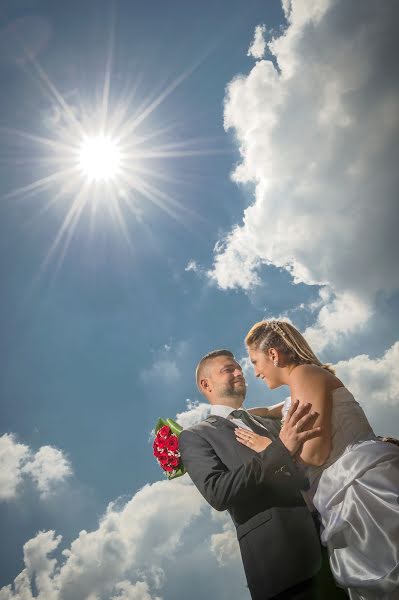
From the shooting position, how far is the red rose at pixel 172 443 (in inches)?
219

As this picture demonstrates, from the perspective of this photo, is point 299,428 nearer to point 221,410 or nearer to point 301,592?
point 301,592

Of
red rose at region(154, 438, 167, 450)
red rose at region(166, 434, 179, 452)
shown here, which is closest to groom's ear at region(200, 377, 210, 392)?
red rose at region(166, 434, 179, 452)

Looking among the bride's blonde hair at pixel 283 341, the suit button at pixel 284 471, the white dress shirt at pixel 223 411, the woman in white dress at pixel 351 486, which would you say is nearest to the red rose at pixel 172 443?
the white dress shirt at pixel 223 411

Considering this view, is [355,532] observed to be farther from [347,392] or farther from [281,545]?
[347,392]

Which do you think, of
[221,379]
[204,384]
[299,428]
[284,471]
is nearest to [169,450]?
[204,384]

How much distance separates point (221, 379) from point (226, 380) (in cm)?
9

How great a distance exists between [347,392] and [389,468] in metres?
0.85

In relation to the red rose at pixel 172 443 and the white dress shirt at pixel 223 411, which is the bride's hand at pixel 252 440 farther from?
the red rose at pixel 172 443

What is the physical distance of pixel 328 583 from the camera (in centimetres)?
354

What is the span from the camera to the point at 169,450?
18.3ft

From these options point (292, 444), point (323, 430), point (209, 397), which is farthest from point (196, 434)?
point (323, 430)

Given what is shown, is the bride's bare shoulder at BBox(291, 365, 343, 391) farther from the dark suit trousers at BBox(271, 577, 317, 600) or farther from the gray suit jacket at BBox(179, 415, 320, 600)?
the dark suit trousers at BBox(271, 577, 317, 600)

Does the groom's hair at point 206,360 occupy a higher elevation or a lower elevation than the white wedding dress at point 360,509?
higher

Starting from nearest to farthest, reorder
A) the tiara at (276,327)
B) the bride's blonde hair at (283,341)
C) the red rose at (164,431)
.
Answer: the bride's blonde hair at (283,341) → the tiara at (276,327) → the red rose at (164,431)
